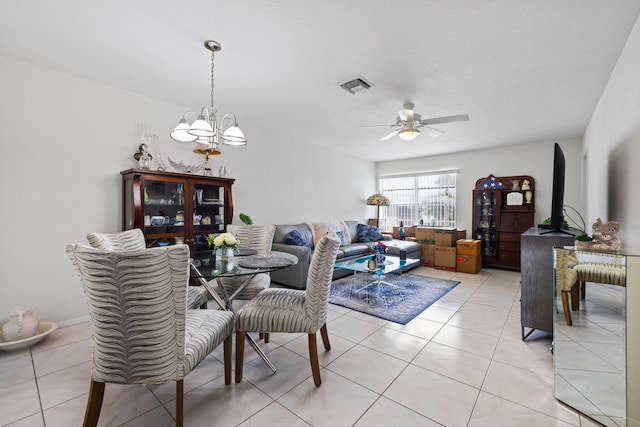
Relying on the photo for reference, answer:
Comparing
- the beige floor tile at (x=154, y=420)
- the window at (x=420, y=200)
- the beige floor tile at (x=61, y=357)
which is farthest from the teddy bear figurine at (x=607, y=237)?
the window at (x=420, y=200)

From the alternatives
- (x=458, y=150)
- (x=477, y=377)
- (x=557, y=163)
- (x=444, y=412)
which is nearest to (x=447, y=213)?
(x=458, y=150)

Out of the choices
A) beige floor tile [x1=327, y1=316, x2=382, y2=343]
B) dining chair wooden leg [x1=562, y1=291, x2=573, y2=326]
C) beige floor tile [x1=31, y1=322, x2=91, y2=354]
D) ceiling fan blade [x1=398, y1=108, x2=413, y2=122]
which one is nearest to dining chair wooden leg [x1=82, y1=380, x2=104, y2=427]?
beige floor tile [x1=31, y1=322, x2=91, y2=354]

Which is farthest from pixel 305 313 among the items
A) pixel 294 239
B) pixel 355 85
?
pixel 294 239

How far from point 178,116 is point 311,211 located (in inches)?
115

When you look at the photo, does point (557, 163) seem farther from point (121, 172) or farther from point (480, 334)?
point (121, 172)

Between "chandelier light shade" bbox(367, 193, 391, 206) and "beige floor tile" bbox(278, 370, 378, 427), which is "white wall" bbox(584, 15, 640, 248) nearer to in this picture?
"beige floor tile" bbox(278, 370, 378, 427)

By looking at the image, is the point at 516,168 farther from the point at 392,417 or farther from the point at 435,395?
the point at 392,417

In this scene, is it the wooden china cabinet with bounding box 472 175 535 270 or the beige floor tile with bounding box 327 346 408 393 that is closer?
the beige floor tile with bounding box 327 346 408 393

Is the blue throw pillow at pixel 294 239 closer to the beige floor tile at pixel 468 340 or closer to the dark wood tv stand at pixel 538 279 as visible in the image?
the beige floor tile at pixel 468 340

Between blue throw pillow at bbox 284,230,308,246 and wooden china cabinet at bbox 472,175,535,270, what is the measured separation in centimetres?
383

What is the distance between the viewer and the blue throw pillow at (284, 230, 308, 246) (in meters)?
4.40

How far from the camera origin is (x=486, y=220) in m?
5.74

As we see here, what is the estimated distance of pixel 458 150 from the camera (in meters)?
5.97

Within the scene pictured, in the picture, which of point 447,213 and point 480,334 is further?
point 447,213
